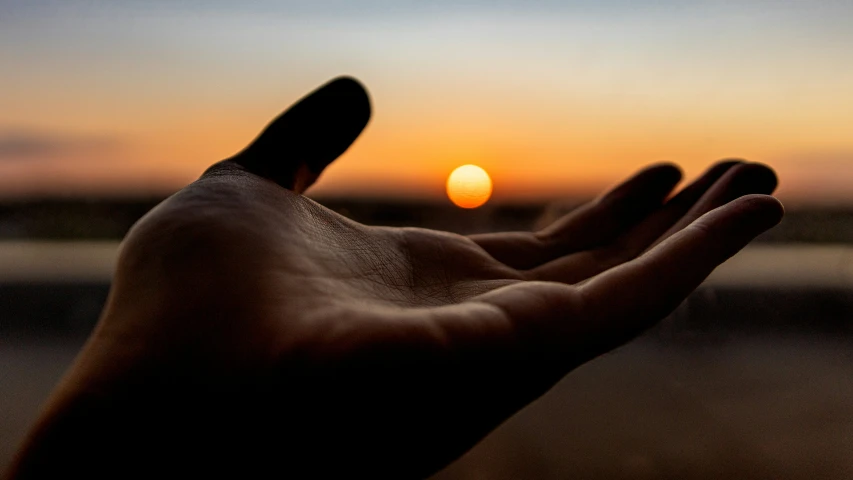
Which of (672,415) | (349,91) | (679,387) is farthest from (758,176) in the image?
(679,387)

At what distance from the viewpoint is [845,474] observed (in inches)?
47.6

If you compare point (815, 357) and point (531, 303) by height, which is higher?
point (531, 303)

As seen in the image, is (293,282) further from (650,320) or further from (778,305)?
(778,305)

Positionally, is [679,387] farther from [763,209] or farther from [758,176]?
[763,209]

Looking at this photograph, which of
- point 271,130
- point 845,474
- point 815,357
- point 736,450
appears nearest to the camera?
point 271,130

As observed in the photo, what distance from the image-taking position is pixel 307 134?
834 mm

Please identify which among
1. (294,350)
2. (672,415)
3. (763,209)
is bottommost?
(672,415)

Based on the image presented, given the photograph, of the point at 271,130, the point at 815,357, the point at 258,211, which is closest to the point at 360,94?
the point at 271,130

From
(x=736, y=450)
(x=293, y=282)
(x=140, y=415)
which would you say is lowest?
(x=736, y=450)

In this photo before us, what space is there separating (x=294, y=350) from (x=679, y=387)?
146 cm

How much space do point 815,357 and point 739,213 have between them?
4.94ft

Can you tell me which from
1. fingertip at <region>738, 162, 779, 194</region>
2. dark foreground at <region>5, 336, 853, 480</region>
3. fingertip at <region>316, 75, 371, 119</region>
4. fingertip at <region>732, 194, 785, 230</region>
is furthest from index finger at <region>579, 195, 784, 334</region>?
dark foreground at <region>5, 336, 853, 480</region>

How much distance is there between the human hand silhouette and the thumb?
13cm

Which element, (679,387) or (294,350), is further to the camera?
(679,387)
